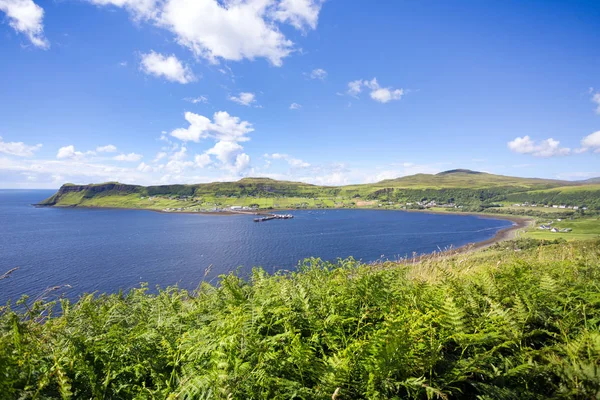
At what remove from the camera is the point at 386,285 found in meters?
5.05

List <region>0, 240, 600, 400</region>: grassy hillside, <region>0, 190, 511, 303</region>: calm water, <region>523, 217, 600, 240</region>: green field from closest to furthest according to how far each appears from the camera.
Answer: <region>0, 240, 600, 400</region>: grassy hillside
<region>0, 190, 511, 303</region>: calm water
<region>523, 217, 600, 240</region>: green field

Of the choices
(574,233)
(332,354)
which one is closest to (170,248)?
(332,354)

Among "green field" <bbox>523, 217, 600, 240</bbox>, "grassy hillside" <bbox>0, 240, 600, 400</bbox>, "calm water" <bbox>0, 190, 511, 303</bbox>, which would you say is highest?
"grassy hillside" <bbox>0, 240, 600, 400</bbox>

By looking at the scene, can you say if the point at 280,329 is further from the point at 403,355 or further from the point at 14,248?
the point at 14,248

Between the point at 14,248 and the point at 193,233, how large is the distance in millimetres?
55636

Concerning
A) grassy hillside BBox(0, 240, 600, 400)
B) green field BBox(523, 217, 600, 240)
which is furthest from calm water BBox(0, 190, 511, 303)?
grassy hillside BBox(0, 240, 600, 400)

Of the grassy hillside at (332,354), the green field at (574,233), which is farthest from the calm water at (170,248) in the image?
the grassy hillside at (332,354)

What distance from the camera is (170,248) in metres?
89.9

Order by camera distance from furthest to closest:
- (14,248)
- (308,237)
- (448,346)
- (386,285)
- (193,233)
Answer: (193,233), (308,237), (14,248), (386,285), (448,346)

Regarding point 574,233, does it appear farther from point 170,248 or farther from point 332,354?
point 170,248

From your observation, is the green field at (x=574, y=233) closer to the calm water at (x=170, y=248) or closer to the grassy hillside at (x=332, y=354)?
the calm water at (x=170, y=248)

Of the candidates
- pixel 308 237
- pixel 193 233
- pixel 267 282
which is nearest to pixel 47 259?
pixel 193 233

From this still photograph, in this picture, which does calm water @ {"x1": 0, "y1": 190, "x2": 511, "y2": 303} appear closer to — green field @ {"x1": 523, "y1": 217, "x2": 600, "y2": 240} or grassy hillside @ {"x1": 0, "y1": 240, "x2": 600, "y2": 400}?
green field @ {"x1": 523, "y1": 217, "x2": 600, "y2": 240}

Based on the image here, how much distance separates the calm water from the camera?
58.8 metres
